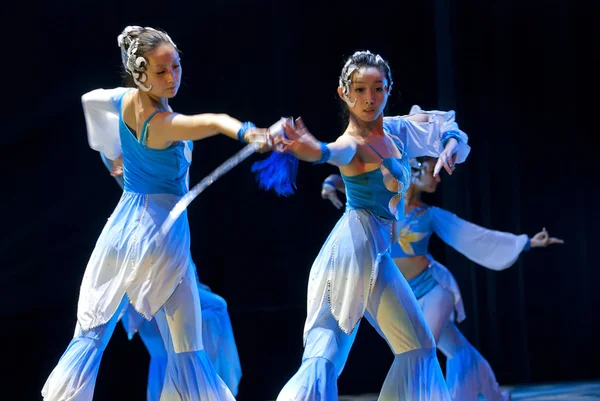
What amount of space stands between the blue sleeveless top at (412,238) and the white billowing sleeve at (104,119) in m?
1.71

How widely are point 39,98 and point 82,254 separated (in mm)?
932

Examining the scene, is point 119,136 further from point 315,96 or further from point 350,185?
point 315,96

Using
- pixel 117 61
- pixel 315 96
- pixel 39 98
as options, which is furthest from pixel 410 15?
pixel 39 98

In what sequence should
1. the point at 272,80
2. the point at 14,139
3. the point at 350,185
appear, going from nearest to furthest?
the point at 350,185 < the point at 14,139 < the point at 272,80

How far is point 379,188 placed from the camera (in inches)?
132

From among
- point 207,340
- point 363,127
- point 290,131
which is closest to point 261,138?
point 290,131

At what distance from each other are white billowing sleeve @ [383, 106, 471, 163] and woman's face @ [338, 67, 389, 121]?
20 cm

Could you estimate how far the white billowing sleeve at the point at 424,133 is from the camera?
143 inches

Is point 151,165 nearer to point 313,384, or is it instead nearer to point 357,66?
point 357,66

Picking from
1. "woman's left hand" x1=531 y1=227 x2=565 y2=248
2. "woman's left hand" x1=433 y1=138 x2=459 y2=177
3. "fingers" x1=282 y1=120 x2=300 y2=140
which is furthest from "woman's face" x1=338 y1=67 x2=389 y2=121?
"woman's left hand" x1=531 y1=227 x2=565 y2=248

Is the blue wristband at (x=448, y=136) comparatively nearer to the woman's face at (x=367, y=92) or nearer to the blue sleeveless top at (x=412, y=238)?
the woman's face at (x=367, y=92)

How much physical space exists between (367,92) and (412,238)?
5.29 ft

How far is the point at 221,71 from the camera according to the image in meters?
5.36

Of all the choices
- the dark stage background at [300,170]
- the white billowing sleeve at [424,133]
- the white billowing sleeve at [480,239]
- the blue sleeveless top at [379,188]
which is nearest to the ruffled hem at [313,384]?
the blue sleeveless top at [379,188]
